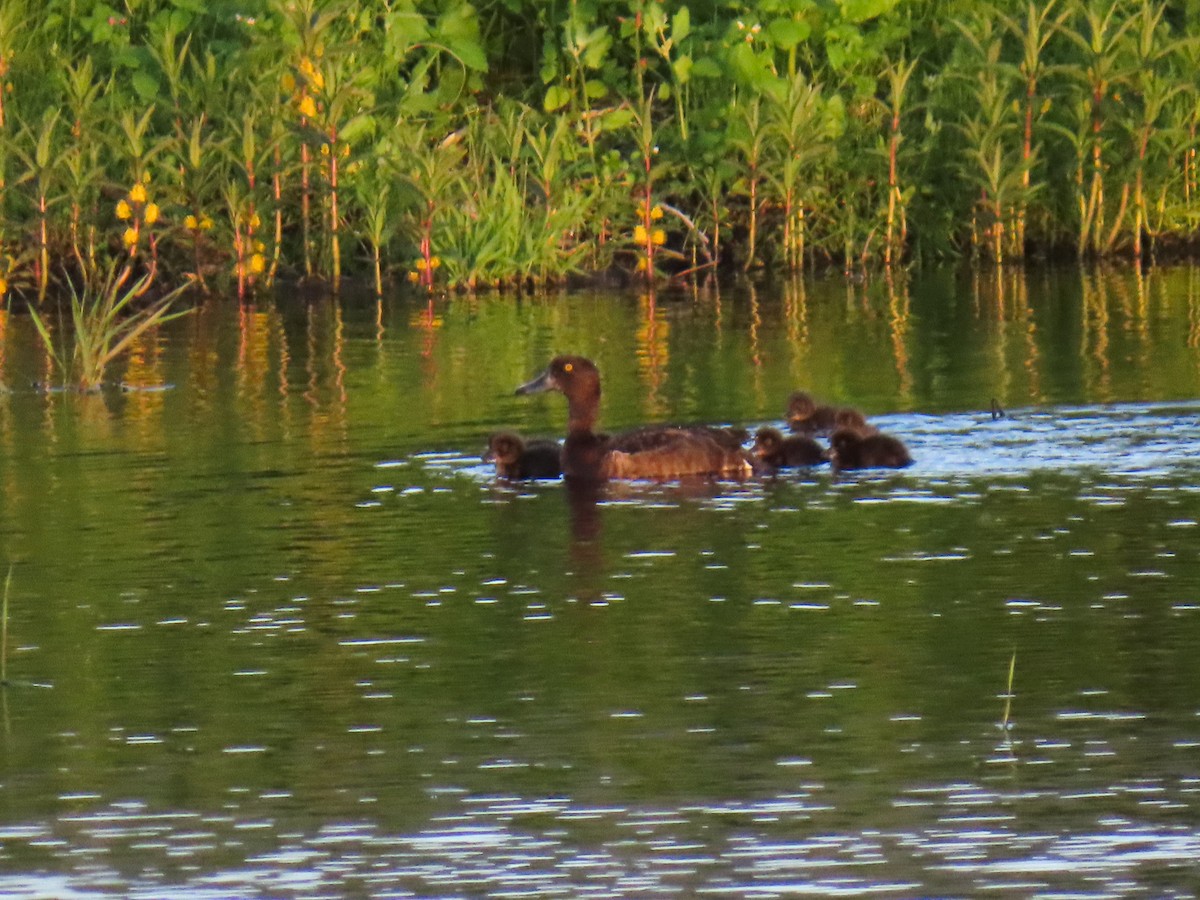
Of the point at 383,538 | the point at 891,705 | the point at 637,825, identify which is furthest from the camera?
the point at 383,538

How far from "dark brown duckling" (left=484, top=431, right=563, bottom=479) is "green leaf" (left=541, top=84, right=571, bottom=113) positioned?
35.3 ft

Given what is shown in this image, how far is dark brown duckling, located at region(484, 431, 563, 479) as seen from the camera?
12.4 metres

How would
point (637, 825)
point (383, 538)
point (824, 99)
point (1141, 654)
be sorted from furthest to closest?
point (824, 99), point (383, 538), point (1141, 654), point (637, 825)

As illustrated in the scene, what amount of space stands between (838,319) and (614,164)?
4.05 m

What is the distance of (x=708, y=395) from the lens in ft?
48.9

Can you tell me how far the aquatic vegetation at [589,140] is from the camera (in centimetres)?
2083

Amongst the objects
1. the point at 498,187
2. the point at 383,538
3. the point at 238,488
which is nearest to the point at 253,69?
the point at 498,187

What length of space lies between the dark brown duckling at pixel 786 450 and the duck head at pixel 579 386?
0.86 metres

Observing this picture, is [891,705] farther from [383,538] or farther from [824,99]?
[824,99]

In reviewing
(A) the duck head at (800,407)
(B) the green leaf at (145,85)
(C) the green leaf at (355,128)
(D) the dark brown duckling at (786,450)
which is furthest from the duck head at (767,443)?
(B) the green leaf at (145,85)

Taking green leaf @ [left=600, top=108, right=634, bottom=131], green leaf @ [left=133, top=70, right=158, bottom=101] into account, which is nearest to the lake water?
green leaf @ [left=133, top=70, right=158, bottom=101]

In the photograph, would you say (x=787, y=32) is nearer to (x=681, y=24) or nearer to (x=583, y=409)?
(x=681, y=24)

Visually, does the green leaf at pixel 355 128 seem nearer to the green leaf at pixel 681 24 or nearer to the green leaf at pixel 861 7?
the green leaf at pixel 681 24

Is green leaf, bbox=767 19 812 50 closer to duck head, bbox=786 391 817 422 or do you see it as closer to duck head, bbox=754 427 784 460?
duck head, bbox=786 391 817 422
